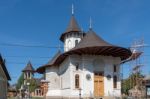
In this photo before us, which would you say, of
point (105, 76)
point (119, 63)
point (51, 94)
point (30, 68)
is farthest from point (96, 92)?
point (30, 68)

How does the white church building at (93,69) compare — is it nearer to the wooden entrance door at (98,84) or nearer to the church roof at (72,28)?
the wooden entrance door at (98,84)

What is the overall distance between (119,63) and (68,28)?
57.7 feet

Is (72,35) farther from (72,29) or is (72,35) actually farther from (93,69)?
(93,69)

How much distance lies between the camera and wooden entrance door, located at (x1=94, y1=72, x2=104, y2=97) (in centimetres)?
3903

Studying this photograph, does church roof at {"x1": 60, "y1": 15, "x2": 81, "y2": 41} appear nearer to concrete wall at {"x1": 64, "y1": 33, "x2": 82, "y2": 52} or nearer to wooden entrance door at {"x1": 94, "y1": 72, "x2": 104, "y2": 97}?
concrete wall at {"x1": 64, "y1": 33, "x2": 82, "y2": 52}

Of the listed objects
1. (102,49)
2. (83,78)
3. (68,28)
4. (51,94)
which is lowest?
(51,94)

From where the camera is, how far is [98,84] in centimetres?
3919

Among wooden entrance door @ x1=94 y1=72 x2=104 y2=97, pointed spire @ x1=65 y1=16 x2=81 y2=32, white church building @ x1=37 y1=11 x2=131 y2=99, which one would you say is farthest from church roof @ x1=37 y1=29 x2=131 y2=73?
pointed spire @ x1=65 y1=16 x2=81 y2=32

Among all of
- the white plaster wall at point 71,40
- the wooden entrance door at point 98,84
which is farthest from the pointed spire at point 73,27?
the wooden entrance door at point 98,84

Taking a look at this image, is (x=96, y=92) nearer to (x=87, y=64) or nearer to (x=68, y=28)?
(x=87, y=64)

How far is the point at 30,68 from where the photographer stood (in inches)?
4087

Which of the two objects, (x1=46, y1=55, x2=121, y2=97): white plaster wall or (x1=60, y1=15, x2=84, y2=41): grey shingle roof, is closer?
(x1=46, y1=55, x2=121, y2=97): white plaster wall

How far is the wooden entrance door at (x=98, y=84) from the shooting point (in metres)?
39.0

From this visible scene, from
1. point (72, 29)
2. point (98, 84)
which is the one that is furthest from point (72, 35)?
point (98, 84)
